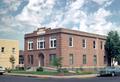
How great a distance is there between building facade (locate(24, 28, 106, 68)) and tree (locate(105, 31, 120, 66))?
1180 mm

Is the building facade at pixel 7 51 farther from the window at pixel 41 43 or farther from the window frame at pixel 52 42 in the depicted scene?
the window frame at pixel 52 42

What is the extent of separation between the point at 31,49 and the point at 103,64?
53.2 ft

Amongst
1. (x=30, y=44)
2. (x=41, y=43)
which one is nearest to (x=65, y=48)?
(x=41, y=43)

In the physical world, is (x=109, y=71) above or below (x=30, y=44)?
below

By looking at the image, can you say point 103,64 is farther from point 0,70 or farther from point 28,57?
point 0,70

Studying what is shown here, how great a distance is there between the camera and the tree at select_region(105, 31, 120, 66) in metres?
61.2

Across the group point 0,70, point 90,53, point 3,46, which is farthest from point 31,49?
point 0,70

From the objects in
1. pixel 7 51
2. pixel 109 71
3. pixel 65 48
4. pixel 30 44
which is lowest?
pixel 109 71

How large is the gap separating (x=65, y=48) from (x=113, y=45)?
14.0 metres

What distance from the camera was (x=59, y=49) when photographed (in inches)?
2020

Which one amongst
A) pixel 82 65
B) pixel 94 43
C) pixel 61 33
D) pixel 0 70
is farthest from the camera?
pixel 94 43

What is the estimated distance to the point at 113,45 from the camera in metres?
61.2

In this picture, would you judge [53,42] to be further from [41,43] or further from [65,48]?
[41,43]

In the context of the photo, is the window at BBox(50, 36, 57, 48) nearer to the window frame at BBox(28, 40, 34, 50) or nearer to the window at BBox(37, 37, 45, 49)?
the window at BBox(37, 37, 45, 49)
